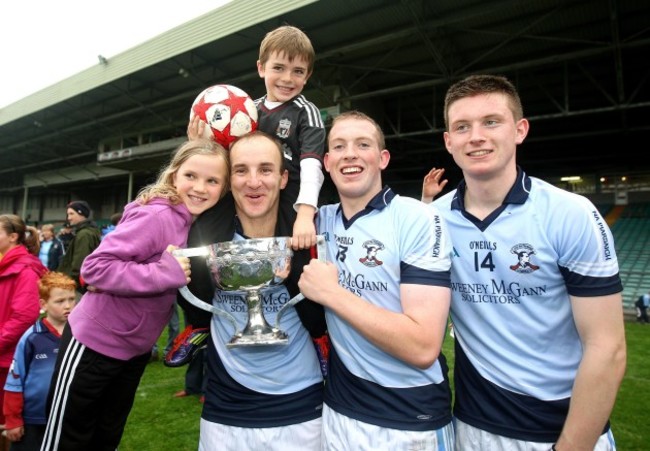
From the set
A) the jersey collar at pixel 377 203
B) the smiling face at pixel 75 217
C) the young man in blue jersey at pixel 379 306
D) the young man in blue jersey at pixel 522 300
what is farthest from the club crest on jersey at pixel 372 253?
the smiling face at pixel 75 217

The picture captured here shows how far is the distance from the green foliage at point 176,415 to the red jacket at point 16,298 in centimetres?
144

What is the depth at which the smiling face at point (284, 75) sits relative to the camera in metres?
2.48

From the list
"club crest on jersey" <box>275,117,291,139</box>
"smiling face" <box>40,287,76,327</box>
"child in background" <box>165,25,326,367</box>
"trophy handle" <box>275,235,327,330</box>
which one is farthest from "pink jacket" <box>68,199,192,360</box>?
"smiling face" <box>40,287,76,327</box>

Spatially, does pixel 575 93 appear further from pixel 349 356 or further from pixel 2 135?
pixel 2 135

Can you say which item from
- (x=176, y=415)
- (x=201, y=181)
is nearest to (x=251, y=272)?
(x=201, y=181)

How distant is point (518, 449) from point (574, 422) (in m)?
0.27

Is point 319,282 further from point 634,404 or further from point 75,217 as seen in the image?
point 75,217

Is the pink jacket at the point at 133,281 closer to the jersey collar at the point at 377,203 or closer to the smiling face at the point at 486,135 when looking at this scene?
the jersey collar at the point at 377,203

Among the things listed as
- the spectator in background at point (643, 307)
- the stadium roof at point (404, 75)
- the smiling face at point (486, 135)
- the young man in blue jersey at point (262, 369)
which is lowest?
the spectator in background at point (643, 307)

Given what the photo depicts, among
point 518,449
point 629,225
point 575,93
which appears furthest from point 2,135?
point 629,225

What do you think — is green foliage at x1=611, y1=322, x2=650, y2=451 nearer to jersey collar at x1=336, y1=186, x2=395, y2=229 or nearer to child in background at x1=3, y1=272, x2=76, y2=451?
jersey collar at x1=336, y1=186, x2=395, y2=229

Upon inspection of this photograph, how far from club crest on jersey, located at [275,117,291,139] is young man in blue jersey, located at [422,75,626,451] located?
966mm

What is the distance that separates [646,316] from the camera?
10.8 m

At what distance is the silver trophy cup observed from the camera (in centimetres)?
165
